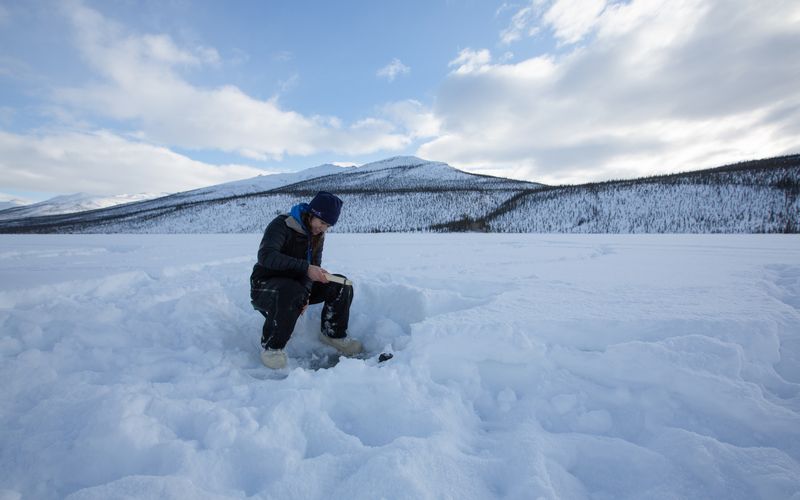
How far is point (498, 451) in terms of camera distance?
1.53 m

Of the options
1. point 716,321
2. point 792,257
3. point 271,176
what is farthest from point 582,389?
point 271,176

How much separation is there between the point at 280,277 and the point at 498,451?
1983mm

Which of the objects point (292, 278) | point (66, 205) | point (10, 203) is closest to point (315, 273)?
point (292, 278)

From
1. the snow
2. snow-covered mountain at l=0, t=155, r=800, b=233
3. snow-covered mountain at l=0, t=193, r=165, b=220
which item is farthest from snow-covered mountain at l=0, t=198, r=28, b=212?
the snow

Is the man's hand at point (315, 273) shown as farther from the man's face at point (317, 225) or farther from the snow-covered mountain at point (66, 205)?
the snow-covered mountain at point (66, 205)

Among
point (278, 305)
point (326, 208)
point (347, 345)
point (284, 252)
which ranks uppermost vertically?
point (326, 208)

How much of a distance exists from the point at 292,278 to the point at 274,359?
2.11 feet

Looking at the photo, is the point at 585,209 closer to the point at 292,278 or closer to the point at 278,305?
the point at 292,278

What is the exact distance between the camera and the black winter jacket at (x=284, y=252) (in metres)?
2.63

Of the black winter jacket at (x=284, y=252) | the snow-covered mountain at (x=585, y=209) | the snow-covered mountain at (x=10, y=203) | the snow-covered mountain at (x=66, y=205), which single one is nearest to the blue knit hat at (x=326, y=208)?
the black winter jacket at (x=284, y=252)

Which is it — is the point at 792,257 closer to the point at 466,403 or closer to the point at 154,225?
the point at 466,403

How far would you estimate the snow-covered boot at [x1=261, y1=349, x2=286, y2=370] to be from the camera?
2562 mm

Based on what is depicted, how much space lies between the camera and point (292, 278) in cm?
285

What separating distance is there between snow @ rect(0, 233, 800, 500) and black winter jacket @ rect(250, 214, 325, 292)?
683mm
